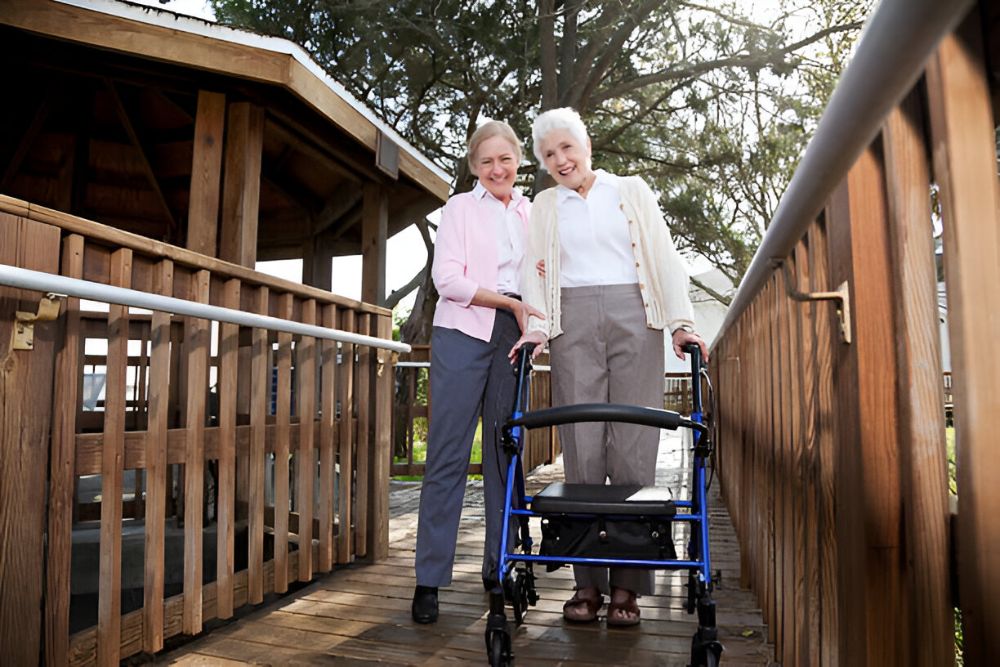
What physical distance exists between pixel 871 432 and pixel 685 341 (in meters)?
1.24

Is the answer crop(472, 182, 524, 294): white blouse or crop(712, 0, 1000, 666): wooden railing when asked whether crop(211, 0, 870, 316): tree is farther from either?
crop(712, 0, 1000, 666): wooden railing

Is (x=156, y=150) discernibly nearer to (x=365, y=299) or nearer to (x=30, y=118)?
(x=30, y=118)

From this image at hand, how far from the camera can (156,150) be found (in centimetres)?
542

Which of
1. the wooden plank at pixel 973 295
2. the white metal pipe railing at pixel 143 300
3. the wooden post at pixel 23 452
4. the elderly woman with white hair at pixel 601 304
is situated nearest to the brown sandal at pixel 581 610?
the elderly woman with white hair at pixel 601 304

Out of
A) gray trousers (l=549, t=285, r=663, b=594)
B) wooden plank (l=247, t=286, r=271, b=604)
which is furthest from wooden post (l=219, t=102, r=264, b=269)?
gray trousers (l=549, t=285, r=663, b=594)

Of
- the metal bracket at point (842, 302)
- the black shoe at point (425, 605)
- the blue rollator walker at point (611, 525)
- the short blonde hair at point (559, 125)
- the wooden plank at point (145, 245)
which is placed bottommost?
the black shoe at point (425, 605)

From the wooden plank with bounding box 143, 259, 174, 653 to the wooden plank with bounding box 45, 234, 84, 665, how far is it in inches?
11.4

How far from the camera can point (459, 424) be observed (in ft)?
8.97

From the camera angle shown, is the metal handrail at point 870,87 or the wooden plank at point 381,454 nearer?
the metal handrail at point 870,87

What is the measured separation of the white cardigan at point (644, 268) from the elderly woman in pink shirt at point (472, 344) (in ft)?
0.57

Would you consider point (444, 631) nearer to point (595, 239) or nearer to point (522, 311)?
point (522, 311)

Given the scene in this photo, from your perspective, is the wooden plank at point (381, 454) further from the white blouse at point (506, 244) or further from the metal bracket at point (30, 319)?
the metal bracket at point (30, 319)

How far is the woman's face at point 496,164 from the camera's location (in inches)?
108

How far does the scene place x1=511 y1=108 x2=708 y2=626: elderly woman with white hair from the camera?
2.46m
